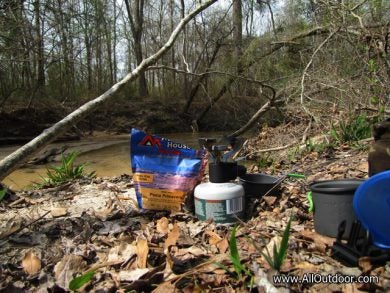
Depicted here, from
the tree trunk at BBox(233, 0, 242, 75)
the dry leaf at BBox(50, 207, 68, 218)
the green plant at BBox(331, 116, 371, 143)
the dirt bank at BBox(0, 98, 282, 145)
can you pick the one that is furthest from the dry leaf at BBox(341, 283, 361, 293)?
the tree trunk at BBox(233, 0, 242, 75)

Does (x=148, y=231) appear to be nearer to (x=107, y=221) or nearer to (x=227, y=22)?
(x=107, y=221)

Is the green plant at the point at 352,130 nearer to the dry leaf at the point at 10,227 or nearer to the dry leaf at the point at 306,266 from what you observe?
the dry leaf at the point at 306,266

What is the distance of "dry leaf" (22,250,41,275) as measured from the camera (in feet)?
5.20

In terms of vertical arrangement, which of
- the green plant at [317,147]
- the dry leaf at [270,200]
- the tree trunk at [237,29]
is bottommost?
the dry leaf at [270,200]

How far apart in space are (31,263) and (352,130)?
375 cm

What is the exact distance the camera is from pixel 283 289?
1.31 meters

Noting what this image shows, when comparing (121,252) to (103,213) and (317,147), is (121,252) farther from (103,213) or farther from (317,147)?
(317,147)

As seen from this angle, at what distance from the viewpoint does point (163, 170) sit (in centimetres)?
212

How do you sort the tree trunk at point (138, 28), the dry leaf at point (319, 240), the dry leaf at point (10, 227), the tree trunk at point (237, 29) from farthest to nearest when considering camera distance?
the tree trunk at point (138, 28), the tree trunk at point (237, 29), the dry leaf at point (10, 227), the dry leaf at point (319, 240)

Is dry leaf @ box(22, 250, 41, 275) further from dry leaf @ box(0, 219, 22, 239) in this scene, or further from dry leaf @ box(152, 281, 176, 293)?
dry leaf @ box(152, 281, 176, 293)

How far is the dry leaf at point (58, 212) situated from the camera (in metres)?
2.32

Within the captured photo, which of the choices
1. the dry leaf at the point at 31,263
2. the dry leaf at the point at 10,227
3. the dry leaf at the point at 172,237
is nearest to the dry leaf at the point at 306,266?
the dry leaf at the point at 172,237

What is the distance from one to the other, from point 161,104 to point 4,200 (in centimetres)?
1267

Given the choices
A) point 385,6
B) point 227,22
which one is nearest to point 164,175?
point 385,6
